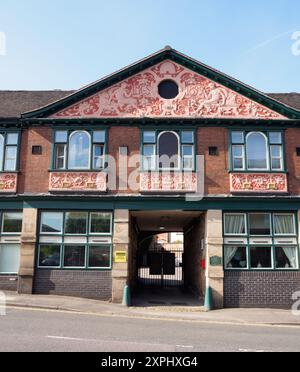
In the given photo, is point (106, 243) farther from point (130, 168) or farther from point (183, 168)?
point (183, 168)

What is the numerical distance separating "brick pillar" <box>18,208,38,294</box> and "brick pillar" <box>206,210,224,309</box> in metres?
7.65

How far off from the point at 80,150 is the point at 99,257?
16.4 ft

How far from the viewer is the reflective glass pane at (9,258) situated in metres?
16.6

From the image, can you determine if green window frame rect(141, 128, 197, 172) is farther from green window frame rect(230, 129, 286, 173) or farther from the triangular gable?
green window frame rect(230, 129, 286, 173)

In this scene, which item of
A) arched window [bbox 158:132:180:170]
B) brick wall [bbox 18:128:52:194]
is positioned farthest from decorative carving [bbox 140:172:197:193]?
brick wall [bbox 18:128:52:194]

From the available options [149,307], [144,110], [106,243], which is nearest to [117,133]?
[144,110]

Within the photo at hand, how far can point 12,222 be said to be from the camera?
17000mm

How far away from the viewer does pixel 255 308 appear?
15.4 meters

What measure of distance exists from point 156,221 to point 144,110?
23.3 feet

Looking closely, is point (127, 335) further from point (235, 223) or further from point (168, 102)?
point (168, 102)

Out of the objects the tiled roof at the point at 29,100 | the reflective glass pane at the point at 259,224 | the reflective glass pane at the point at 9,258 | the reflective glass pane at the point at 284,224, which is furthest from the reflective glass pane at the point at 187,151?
the reflective glass pane at the point at 9,258

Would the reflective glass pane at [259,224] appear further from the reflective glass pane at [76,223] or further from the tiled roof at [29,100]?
the reflective glass pane at [76,223]

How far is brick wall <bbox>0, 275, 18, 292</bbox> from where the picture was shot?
16359mm
